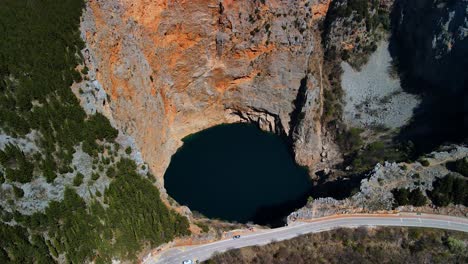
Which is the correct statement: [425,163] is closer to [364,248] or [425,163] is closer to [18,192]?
[364,248]

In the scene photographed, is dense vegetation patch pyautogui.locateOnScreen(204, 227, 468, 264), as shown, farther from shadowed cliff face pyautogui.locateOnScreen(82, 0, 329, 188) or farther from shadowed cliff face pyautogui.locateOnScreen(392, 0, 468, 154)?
shadowed cliff face pyautogui.locateOnScreen(82, 0, 329, 188)

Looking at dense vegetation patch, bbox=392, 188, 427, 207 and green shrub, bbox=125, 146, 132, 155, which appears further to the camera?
dense vegetation patch, bbox=392, 188, 427, 207

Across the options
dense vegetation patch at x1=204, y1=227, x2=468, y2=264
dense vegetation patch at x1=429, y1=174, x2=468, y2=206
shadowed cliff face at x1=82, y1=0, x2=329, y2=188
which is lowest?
dense vegetation patch at x1=204, y1=227, x2=468, y2=264

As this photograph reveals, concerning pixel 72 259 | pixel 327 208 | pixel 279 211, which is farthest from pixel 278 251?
pixel 72 259

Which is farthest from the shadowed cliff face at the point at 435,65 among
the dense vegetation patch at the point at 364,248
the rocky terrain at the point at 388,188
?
the dense vegetation patch at the point at 364,248

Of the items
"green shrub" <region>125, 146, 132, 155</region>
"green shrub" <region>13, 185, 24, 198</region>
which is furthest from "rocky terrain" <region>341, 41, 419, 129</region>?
"green shrub" <region>13, 185, 24, 198</region>

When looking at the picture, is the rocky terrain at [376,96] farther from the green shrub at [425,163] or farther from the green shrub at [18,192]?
the green shrub at [18,192]
